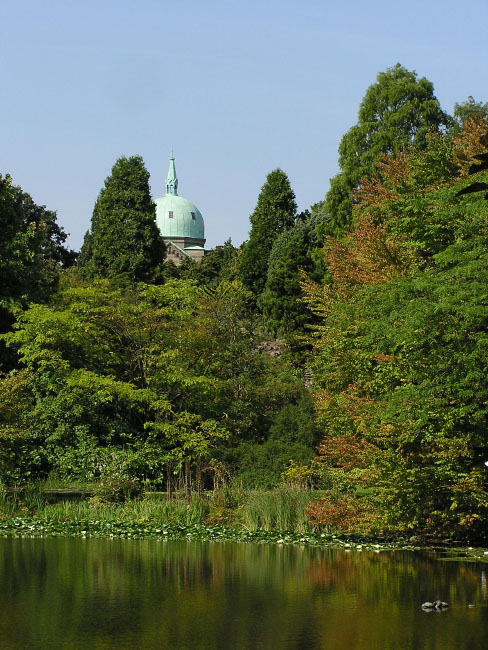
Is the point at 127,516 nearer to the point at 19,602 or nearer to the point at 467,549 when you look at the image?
the point at 467,549

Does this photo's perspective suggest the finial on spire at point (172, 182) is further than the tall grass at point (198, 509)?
Yes

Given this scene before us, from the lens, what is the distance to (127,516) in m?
22.8

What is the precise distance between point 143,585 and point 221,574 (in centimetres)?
165

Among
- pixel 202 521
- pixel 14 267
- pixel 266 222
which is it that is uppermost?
pixel 266 222

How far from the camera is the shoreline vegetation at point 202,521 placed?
1962cm

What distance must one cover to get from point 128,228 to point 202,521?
31.7 m

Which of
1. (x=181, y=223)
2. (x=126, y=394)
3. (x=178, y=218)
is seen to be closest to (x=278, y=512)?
(x=126, y=394)

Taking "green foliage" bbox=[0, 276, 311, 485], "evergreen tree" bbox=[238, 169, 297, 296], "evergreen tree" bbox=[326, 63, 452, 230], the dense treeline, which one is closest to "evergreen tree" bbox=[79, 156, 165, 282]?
"evergreen tree" bbox=[238, 169, 297, 296]

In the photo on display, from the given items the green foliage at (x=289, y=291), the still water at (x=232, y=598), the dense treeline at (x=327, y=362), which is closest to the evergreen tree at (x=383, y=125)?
the dense treeline at (x=327, y=362)

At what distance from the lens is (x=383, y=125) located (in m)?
41.0

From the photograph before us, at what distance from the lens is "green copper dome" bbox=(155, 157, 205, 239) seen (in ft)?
457

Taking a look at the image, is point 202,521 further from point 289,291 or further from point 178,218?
point 178,218

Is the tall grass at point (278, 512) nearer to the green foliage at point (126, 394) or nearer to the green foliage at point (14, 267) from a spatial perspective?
the green foliage at point (126, 394)

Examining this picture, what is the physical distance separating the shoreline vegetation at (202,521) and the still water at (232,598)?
A: 102 cm
